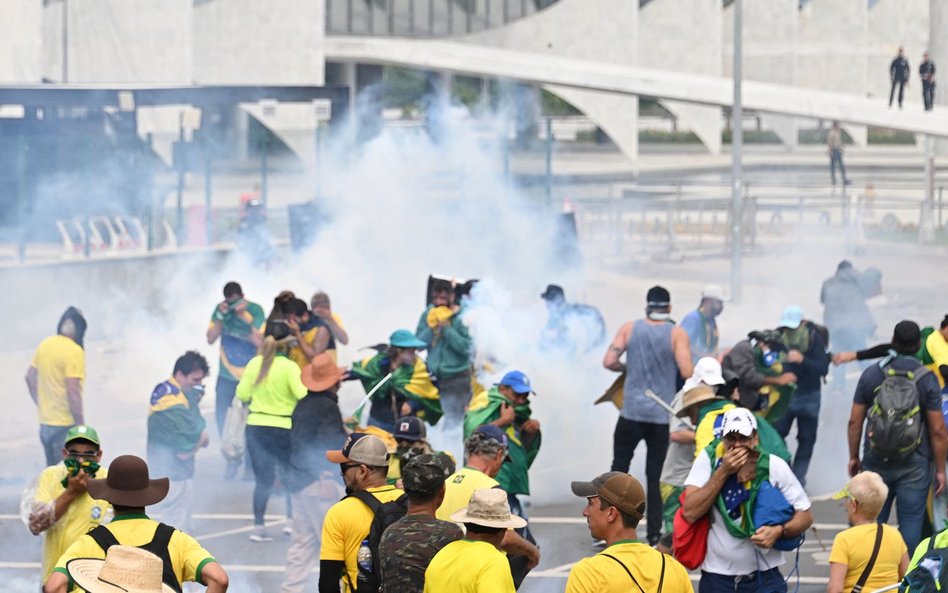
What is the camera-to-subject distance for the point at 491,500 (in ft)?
17.1

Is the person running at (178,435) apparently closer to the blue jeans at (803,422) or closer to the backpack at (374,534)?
the backpack at (374,534)

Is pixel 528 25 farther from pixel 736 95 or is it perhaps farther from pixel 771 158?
pixel 736 95

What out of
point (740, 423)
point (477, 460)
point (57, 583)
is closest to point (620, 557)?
point (740, 423)

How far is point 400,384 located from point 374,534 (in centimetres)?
335

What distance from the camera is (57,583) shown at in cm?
535

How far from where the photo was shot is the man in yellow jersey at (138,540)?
5367 millimetres

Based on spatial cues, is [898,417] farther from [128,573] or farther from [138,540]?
[128,573]

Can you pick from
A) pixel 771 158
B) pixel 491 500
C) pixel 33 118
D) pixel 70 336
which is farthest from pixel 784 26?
pixel 491 500

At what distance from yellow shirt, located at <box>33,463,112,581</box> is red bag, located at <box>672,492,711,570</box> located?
7.32 feet

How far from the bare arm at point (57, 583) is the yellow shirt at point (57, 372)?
4.67 meters

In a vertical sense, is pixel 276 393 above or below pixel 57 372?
below

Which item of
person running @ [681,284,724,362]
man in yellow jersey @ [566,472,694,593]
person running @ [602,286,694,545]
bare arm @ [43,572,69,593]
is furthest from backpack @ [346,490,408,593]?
person running @ [681,284,724,362]

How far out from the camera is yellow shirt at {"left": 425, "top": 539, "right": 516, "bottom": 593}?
203 inches

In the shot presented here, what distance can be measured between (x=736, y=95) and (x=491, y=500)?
18558mm
